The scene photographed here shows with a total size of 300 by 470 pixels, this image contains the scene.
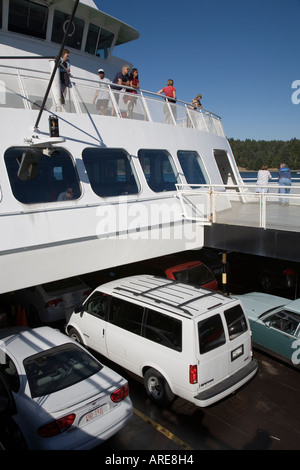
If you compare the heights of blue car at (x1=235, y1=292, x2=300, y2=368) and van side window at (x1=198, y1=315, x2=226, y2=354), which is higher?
van side window at (x1=198, y1=315, x2=226, y2=354)

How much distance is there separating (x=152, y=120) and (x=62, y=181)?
359 centimetres

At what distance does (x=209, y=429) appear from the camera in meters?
5.43

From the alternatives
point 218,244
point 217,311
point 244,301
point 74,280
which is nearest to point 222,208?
point 218,244

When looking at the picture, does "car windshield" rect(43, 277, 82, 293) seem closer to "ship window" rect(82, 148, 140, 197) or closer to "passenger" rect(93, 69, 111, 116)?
"ship window" rect(82, 148, 140, 197)

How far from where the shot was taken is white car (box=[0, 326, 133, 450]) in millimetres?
4363

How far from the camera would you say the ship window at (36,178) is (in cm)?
686

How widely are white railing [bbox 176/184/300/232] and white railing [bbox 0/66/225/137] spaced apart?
2.45 meters

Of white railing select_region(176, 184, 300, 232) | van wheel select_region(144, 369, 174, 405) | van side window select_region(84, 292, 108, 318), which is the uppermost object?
white railing select_region(176, 184, 300, 232)

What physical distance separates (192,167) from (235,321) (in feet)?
19.4

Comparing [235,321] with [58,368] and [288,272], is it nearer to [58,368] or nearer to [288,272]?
[58,368]

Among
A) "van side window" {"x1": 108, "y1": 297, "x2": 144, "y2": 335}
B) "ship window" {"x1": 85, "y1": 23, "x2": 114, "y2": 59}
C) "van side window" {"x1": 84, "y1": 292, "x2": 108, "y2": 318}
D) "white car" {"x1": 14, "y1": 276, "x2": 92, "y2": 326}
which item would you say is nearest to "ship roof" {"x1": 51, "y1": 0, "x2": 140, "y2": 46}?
"ship window" {"x1": 85, "y1": 23, "x2": 114, "y2": 59}

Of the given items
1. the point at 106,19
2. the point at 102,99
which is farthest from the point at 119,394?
the point at 106,19
